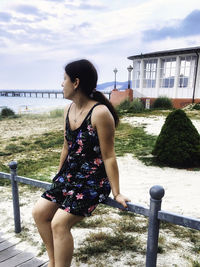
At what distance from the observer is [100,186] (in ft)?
6.05

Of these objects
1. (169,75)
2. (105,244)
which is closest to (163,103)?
(169,75)

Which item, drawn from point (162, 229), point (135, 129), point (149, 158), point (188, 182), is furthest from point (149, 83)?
point (162, 229)

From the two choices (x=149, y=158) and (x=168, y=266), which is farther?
(x=149, y=158)

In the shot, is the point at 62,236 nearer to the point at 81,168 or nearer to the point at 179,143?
the point at 81,168

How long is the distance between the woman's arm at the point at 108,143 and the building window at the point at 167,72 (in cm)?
2194

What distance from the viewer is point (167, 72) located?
74.5ft

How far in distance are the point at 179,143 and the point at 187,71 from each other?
57.6 ft

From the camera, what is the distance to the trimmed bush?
239 inches

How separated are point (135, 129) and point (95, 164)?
958 cm

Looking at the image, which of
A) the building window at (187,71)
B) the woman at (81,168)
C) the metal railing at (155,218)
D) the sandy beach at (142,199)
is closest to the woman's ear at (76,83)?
the woman at (81,168)

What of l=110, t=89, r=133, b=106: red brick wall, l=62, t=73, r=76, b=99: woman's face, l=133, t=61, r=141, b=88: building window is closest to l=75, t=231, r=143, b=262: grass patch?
l=62, t=73, r=76, b=99: woman's face

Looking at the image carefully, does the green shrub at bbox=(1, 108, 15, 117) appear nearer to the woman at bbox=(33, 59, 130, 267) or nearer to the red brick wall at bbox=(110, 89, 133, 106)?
the red brick wall at bbox=(110, 89, 133, 106)

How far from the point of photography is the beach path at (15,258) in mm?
2303

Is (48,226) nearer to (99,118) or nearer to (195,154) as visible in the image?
(99,118)
